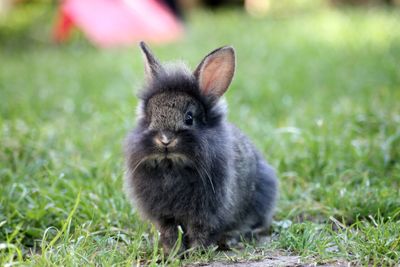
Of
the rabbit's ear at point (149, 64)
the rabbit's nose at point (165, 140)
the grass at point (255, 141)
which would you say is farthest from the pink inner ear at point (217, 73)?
the grass at point (255, 141)

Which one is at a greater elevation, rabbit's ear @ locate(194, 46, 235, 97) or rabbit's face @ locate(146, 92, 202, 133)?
rabbit's ear @ locate(194, 46, 235, 97)

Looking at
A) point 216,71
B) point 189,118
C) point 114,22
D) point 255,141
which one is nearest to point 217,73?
point 216,71

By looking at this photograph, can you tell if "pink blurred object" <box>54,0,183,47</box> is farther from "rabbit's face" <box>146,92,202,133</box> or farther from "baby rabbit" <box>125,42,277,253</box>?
"rabbit's face" <box>146,92,202,133</box>

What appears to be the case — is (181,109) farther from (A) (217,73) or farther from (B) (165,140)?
(A) (217,73)

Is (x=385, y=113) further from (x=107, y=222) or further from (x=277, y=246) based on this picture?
(x=107, y=222)

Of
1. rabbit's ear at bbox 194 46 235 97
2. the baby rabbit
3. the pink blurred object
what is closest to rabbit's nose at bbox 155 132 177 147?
the baby rabbit

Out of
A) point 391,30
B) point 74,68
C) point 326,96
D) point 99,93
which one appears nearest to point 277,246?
point 326,96
